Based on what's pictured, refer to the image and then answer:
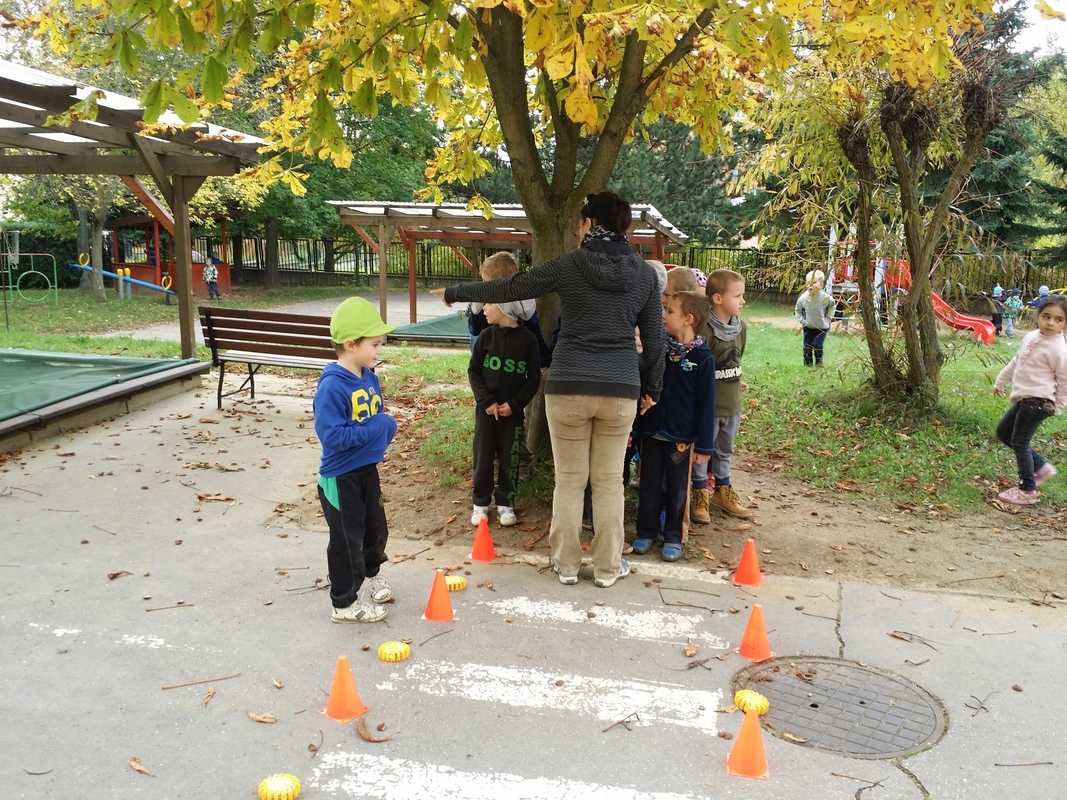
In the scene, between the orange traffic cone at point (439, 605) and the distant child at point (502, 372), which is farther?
the distant child at point (502, 372)

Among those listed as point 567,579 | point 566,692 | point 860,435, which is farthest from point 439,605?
point 860,435

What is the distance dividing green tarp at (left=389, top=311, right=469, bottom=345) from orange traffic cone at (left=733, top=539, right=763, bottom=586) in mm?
10861

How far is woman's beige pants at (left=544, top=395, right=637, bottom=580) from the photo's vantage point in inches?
172

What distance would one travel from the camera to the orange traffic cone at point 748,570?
15.5ft

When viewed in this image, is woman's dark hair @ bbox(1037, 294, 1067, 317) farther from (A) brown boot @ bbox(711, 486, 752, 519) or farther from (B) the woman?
(B) the woman

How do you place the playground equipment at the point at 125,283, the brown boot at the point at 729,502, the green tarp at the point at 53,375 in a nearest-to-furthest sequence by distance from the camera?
1. the brown boot at the point at 729,502
2. the green tarp at the point at 53,375
3. the playground equipment at the point at 125,283

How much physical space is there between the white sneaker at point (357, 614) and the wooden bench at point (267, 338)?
201 inches

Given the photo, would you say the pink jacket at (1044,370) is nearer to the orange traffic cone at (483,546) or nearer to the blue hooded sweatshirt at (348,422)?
the orange traffic cone at (483,546)

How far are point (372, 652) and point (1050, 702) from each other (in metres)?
2.96

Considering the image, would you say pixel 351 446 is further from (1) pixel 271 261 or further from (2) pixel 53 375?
(1) pixel 271 261

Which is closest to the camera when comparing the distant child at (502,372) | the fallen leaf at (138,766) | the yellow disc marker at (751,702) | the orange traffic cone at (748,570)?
the fallen leaf at (138,766)

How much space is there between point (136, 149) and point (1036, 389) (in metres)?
9.61

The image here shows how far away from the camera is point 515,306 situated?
17.2 feet

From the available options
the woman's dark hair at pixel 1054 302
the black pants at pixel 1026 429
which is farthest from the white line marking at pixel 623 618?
the woman's dark hair at pixel 1054 302
